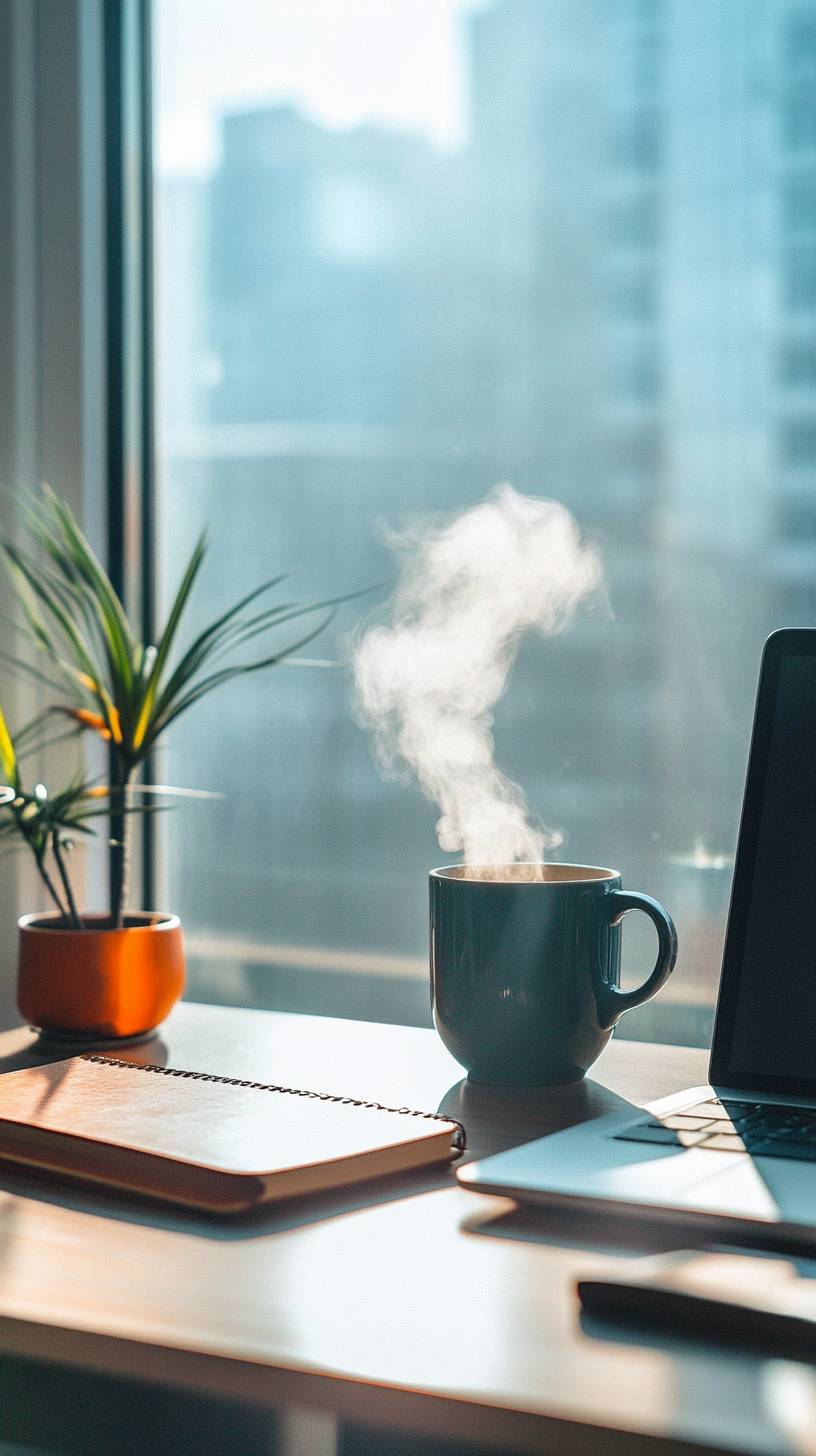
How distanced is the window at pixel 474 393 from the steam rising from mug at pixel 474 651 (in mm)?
66

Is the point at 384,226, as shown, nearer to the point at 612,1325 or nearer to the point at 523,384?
the point at 523,384

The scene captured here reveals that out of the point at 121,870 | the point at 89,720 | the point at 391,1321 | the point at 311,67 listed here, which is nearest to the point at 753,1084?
the point at 391,1321

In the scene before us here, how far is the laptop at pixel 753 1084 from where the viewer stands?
618 mm

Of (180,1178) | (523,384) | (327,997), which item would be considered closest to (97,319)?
(523,384)

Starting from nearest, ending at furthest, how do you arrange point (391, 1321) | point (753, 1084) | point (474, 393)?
point (391, 1321) < point (753, 1084) < point (474, 393)

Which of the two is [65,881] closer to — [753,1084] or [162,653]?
[162,653]

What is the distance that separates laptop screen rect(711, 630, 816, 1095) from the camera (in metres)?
0.82

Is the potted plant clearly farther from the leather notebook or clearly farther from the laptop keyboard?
the laptop keyboard

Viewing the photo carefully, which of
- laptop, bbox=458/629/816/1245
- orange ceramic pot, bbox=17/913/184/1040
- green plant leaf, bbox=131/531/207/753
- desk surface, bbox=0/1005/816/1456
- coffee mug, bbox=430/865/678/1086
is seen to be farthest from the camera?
green plant leaf, bbox=131/531/207/753

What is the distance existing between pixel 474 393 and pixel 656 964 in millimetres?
652

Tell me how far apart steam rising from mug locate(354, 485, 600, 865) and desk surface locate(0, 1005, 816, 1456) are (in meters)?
0.33

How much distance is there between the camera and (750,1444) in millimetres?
406

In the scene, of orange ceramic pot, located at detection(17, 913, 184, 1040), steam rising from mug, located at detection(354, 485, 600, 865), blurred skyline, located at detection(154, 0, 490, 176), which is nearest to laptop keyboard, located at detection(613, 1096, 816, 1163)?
steam rising from mug, located at detection(354, 485, 600, 865)

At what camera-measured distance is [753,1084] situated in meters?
0.82
